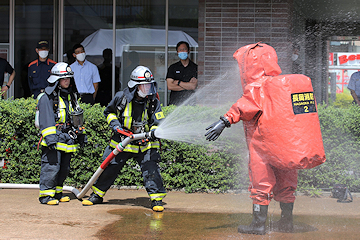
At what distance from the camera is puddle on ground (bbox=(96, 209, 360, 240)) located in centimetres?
424

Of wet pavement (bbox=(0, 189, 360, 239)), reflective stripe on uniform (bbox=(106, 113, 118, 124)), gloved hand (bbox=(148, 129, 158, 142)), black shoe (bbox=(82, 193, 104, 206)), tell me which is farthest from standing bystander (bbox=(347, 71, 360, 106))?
black shoe (bbox=(82, 193, 104, 206))

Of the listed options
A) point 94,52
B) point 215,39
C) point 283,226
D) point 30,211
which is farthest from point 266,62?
point 94,52

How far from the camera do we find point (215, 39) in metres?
8.21

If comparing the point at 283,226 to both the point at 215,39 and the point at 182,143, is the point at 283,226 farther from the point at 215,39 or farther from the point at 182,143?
the point at 215,39

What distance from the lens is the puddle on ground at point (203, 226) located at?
4.24 meters

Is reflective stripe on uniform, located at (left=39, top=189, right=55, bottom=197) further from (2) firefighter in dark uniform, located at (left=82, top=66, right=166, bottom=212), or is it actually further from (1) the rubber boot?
(2) firefighter in dark uniform, located at (left=82, top=66, right=166, bottom=212)

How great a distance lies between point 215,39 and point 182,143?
2.80m

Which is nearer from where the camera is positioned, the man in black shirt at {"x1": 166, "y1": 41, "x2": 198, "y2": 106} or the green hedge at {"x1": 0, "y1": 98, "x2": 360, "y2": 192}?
the green hedge at {"x1": 0, "y1": 98, "x2": 360, "y2": 192}

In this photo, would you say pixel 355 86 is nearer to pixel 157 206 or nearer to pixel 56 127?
pixel 157 206

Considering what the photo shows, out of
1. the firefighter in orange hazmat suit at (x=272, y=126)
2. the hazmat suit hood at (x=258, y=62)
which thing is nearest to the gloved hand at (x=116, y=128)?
the firefighter in orange hazmat suit at (x=272, y=126)

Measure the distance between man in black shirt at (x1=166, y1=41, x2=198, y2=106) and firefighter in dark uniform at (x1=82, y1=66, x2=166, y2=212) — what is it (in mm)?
2181

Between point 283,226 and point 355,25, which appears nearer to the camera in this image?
point 283,226

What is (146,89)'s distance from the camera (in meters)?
5.21

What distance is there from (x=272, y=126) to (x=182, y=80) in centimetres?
382
